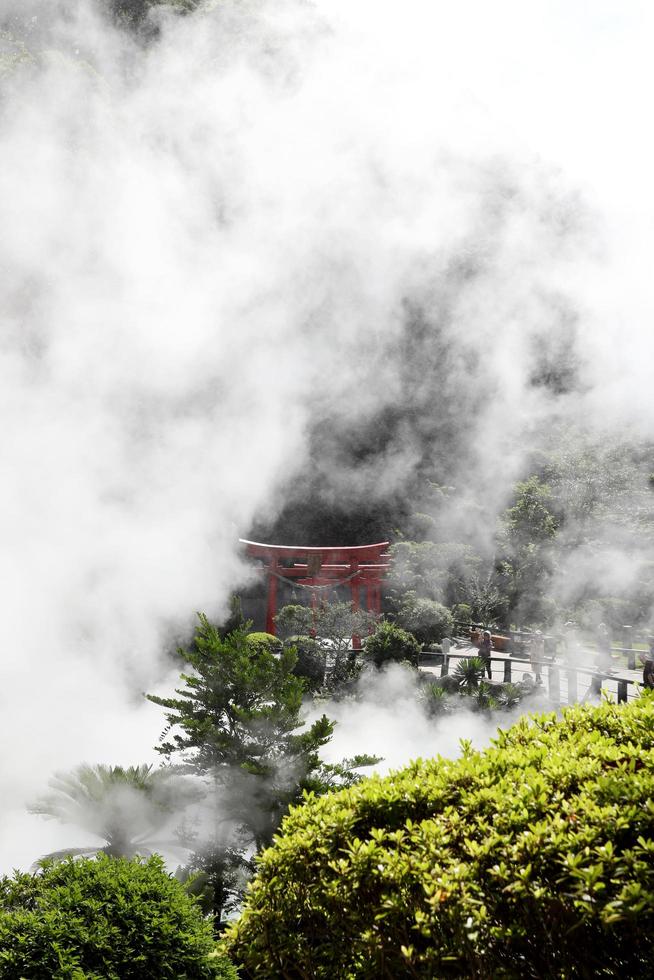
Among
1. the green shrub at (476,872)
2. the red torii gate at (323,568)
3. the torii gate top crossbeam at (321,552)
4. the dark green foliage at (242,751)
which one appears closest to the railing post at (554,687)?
the red torii gate at (323,568)

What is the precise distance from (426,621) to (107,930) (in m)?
11.8

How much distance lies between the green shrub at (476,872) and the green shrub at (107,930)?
39 cm

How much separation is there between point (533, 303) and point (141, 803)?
31.5 meters

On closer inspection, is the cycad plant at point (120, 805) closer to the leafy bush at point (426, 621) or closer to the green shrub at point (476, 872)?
the green shrub at point (476, 872)

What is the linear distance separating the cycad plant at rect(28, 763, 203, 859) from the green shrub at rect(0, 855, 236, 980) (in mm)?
2447

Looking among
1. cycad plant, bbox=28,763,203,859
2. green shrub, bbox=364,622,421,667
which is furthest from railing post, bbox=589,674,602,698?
cycad plant, bbox=28,763,203,859

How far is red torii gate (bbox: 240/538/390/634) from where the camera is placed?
13.8 metres

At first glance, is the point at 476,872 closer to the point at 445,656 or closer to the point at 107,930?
the point at 107,930

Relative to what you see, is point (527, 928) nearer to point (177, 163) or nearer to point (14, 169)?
point (14, 169)

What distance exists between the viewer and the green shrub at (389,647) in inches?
459

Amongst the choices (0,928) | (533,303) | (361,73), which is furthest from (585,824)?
(361,73)

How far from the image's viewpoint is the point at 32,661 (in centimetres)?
738

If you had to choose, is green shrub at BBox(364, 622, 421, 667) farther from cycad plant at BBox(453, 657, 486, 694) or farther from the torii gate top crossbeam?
the torii gate top crossbeam

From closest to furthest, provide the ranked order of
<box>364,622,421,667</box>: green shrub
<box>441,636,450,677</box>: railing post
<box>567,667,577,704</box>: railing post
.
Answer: <box>567,667,577,704</box>: railing post, <box>441,636,450,677</box>: railing post, <box>364,622,421,667</box>: green shrub
